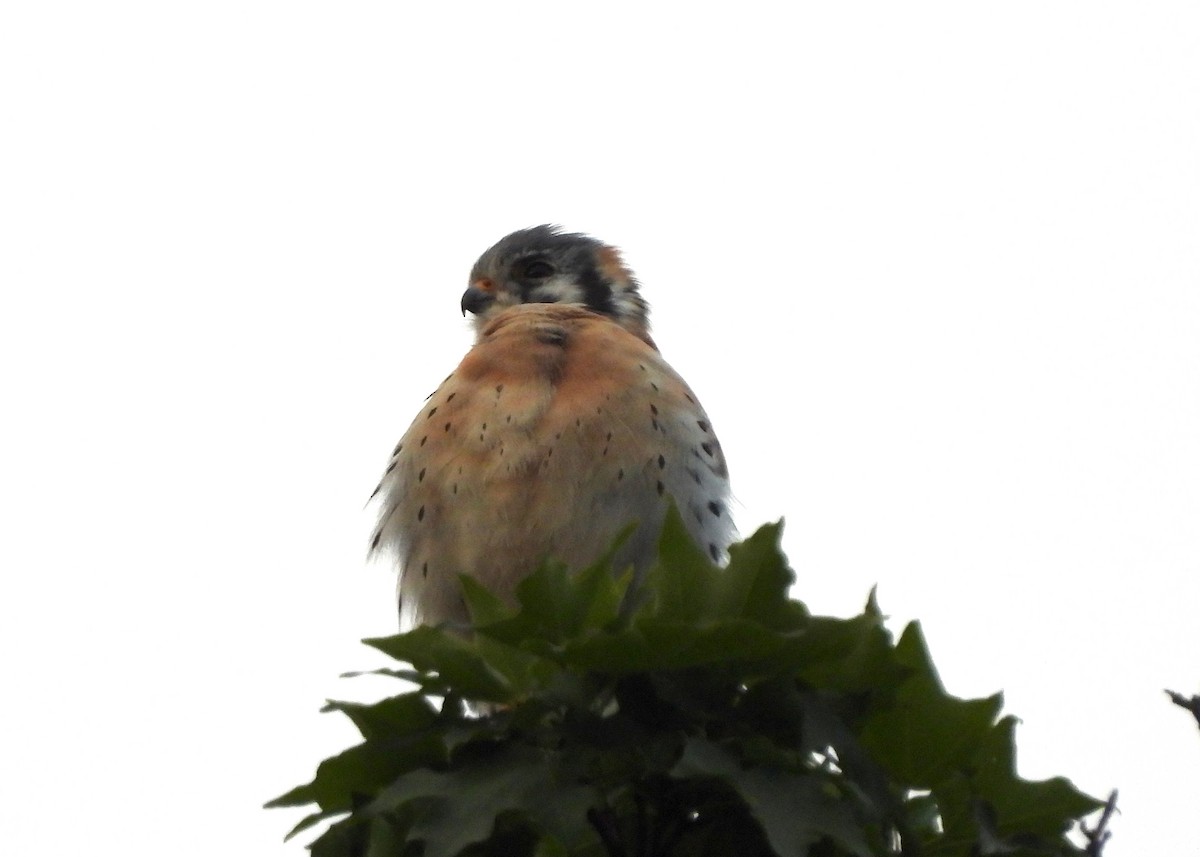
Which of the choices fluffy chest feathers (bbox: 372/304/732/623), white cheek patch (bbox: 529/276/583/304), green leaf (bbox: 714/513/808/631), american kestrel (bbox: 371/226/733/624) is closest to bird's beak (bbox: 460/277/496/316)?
white cheek patch (bbox: 529/276/583/304)

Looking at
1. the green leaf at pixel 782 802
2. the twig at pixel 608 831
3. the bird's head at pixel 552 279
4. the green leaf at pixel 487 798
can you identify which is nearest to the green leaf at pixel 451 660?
the green leaf at pixel 487 798

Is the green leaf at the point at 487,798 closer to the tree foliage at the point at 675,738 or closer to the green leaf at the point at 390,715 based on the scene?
the tree foliage at the point at 675,738

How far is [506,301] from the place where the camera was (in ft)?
21.8

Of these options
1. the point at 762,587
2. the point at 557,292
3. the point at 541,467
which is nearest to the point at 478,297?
the point at 557,292

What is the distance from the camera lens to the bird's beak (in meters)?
6.57

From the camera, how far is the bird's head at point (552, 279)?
6652mm

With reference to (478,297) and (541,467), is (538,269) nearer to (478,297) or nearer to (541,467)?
(478,297)

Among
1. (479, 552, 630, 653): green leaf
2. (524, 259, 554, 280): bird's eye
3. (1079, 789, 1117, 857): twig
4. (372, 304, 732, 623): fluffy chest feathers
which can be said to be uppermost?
(524, 259, 554, 280): bird's eye

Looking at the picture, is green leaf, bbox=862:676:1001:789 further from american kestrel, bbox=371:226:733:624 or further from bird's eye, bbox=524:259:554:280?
bird's eye, bbox=524:259:554:280

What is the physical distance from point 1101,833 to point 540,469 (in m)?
2.89

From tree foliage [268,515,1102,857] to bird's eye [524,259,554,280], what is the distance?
427 cm

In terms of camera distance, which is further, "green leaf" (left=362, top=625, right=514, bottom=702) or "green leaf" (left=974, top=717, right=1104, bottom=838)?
"green leaf" (left=974, top=717, right=1104, bottom=838)

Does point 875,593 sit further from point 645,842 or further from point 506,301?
point 506,301

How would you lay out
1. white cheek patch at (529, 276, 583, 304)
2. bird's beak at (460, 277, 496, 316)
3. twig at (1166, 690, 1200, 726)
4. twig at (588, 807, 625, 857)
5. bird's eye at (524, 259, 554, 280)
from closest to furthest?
twig at (1166, 690, 1200, 726) → twig at (588, 807, 625, 857) → bird's beak at (460, 277, 496, 316) → white cheek patch at (529, 276, 583, 304) → bird's eye at (524, 259, 554, 280)
